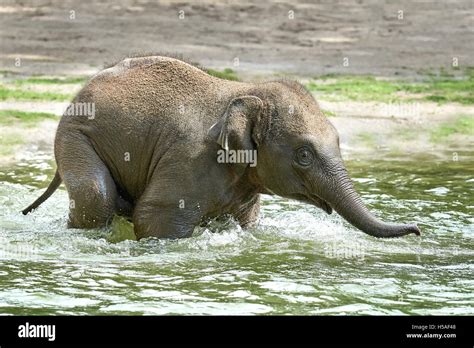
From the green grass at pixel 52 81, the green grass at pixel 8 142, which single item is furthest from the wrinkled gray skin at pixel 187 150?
the green grass at pixel 52 81

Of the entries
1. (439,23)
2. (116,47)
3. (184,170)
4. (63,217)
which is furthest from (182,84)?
(439,23)

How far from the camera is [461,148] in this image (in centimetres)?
1611

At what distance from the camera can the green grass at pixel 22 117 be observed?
16.7 metres

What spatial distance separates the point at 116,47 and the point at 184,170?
12.2 meters

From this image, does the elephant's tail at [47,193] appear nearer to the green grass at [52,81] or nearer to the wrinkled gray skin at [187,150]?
the wrinkled gray skin at [187,150]

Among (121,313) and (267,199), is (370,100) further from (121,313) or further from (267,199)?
(121,313)

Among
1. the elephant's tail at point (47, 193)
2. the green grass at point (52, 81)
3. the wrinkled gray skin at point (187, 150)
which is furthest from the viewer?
the green grass at point (52, 81)

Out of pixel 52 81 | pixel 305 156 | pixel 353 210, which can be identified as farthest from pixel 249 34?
pixel 353 210

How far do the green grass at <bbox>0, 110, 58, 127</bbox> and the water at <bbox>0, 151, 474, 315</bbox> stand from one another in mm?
3502

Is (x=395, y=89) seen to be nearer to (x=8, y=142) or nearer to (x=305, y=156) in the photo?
(x=8, y=142)

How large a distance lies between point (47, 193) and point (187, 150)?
1.94 metres

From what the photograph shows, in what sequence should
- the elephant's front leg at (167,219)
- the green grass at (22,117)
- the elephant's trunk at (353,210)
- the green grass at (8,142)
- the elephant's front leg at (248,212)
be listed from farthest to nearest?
the green grass at (22,117)
the green grass at (8,142)
the elephant's front leg at (248,212)
the elephant's front leg at (167,219)
the elephant's trunk at (353,210)

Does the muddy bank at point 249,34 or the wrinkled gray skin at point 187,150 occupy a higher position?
the muddy bank at point 249,34

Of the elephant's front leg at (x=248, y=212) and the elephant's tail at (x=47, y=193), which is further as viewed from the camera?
the elephant's tail at (x=47, y=193)
